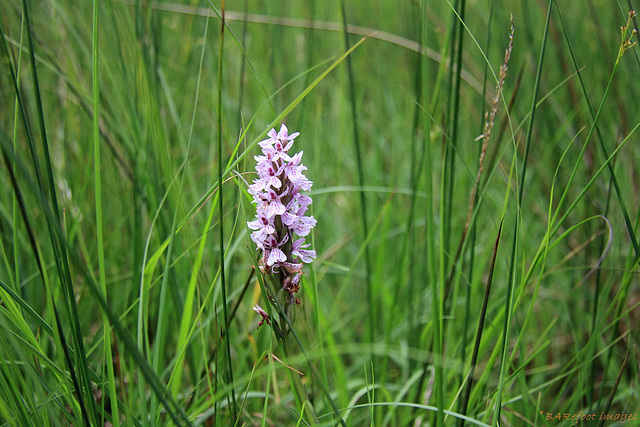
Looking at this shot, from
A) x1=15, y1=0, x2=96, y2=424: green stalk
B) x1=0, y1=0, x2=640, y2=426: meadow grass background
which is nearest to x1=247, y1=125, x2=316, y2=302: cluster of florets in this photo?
x1=0, y1=0, x2=640, y2=426: meadow grass background

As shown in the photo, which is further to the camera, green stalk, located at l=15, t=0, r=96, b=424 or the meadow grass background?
the meadow grass background

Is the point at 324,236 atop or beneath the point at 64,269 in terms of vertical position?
beneath

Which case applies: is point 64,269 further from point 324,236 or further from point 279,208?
point 324,236

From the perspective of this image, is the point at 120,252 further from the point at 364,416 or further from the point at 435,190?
the point at 435,190

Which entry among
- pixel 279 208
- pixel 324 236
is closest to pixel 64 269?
pixel 279 208

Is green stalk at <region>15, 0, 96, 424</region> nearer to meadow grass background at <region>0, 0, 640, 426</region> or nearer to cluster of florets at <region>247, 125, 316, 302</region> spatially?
meadow grass background at <region>0, 0, 640, 426</region>

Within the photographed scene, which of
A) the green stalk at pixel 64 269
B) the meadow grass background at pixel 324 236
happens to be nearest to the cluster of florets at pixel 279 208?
the meadow grass background at pixel 324 236
